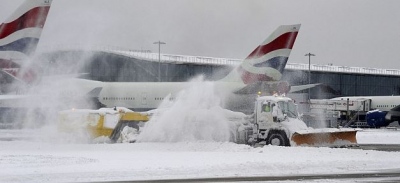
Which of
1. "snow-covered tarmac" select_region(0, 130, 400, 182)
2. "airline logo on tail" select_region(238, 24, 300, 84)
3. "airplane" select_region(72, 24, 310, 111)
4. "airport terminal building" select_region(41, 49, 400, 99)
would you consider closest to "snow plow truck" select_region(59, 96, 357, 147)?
"snow-covered tarmac" select_region(0, 130, 400, 182)

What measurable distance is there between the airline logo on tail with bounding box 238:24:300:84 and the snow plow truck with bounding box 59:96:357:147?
14610 millimetres

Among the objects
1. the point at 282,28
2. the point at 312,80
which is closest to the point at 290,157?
the point at 282,28

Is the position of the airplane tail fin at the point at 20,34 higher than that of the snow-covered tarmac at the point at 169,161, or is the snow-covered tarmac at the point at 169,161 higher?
the airplane tail fin at the point at 20,34

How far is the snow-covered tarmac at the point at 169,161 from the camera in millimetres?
18984

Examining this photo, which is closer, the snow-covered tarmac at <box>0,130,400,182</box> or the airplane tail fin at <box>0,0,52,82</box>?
the snow-covered tarmac at <box>0,130,400,182</box>

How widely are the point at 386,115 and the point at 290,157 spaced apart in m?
49.9

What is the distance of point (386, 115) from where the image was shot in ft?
234

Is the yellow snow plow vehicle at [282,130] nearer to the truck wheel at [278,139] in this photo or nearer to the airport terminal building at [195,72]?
the truck wheel at [278,139]

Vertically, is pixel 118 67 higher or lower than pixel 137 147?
higher

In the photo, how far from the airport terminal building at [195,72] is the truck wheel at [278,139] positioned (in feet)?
110

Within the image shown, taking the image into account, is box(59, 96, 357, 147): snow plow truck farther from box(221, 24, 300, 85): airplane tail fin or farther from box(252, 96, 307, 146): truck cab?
box(221, 24, 300, 85): airplane tail fin

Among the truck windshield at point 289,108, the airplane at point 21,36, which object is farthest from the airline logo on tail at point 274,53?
the airplane at point 21,36

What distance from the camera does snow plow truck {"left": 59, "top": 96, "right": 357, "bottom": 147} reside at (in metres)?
30.6

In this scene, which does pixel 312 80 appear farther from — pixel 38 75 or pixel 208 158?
pixel 208 158
